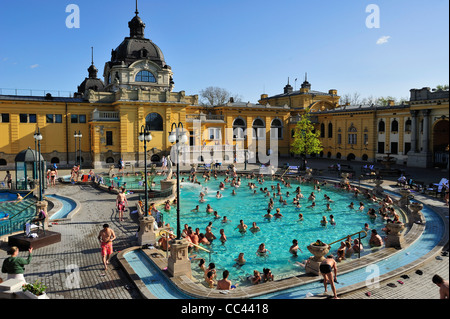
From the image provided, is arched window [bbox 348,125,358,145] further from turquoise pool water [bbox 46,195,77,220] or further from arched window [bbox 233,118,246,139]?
turquoise pool water [bbox 46,195,77,220]

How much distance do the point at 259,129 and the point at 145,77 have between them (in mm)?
17949

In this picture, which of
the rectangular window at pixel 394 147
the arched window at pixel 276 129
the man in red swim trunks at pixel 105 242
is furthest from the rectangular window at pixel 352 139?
the man in red swim trunks at pixel 105 242

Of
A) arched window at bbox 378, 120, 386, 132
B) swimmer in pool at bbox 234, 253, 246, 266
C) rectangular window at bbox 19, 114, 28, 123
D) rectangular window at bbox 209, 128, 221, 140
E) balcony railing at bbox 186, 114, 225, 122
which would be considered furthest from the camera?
rectangular window at bbox 209, 128, 221, 140

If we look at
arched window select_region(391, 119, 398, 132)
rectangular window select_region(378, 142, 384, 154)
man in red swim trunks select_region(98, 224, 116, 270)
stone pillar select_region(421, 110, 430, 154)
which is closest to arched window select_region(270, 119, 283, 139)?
rectangular window select_region(378, 142, 384, 154)

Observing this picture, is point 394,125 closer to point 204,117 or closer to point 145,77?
point 204,117

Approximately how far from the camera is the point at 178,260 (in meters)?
10.4

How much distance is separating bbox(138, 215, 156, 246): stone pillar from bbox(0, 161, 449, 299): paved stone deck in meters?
0.58

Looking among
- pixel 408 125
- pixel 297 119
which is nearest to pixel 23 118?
pixel 297 119

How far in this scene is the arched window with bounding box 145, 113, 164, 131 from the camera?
137ft

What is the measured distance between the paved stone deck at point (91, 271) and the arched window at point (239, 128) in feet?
109

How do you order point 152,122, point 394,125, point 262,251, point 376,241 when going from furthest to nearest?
point 394,125, point 152,122, point 376,241, point 262,251

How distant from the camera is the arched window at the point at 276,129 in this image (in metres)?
52.1
